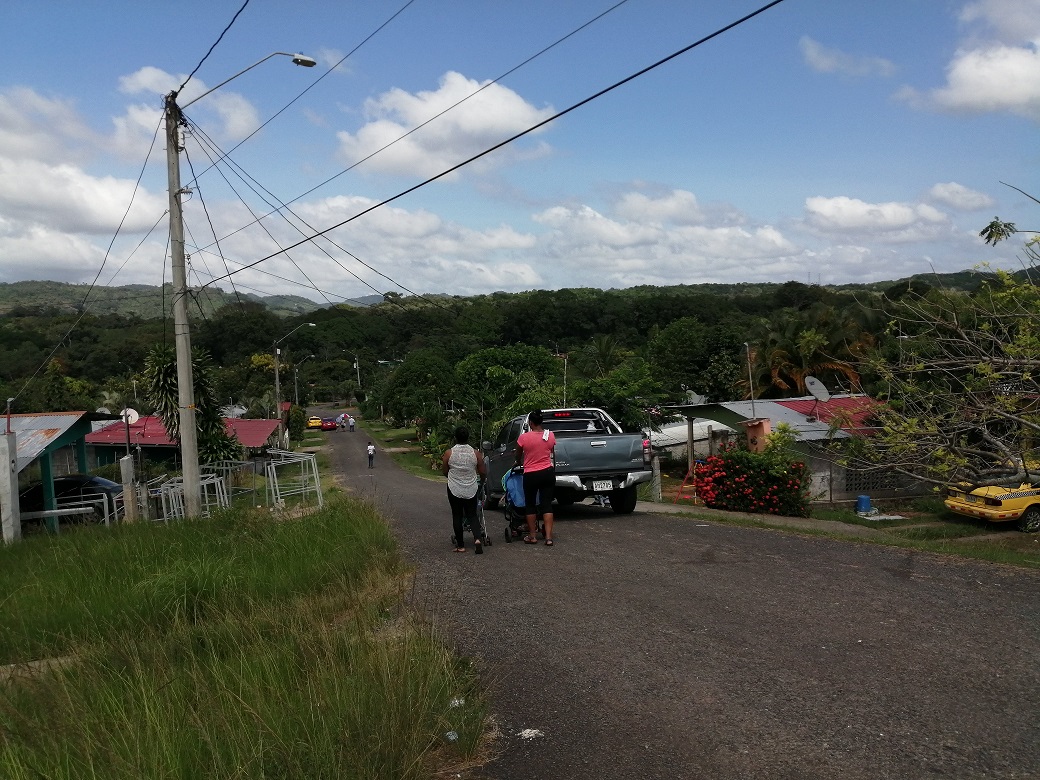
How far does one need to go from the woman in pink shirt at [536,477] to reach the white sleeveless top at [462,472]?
0.83 metres

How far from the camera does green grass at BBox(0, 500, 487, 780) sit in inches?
158

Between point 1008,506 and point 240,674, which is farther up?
point 240,674

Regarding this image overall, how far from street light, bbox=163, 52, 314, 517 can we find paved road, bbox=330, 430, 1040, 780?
8.15 metres

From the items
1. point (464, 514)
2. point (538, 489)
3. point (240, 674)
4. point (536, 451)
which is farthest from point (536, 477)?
point (240, 674)

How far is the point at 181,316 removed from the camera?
53.6 ft

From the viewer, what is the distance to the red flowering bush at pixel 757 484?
1922 cm

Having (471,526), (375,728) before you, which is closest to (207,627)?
(375,728)

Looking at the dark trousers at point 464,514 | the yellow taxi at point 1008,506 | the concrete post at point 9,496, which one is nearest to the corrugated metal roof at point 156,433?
the concrete post at point 9,496

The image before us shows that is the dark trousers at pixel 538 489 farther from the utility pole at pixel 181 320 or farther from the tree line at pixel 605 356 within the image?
the utility pole at pixel 181 320

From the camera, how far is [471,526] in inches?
405

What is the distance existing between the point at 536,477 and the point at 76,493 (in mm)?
15791

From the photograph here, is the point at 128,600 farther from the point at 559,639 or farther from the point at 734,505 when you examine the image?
the point at 734,505

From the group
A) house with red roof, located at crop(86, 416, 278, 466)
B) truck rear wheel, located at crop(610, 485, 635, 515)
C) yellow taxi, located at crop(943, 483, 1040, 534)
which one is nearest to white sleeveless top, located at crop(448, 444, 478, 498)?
truck rear wheel, located at crop(610, 485, 635, 515)

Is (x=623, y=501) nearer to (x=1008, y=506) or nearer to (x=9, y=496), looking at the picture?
(x=9, y=496)
